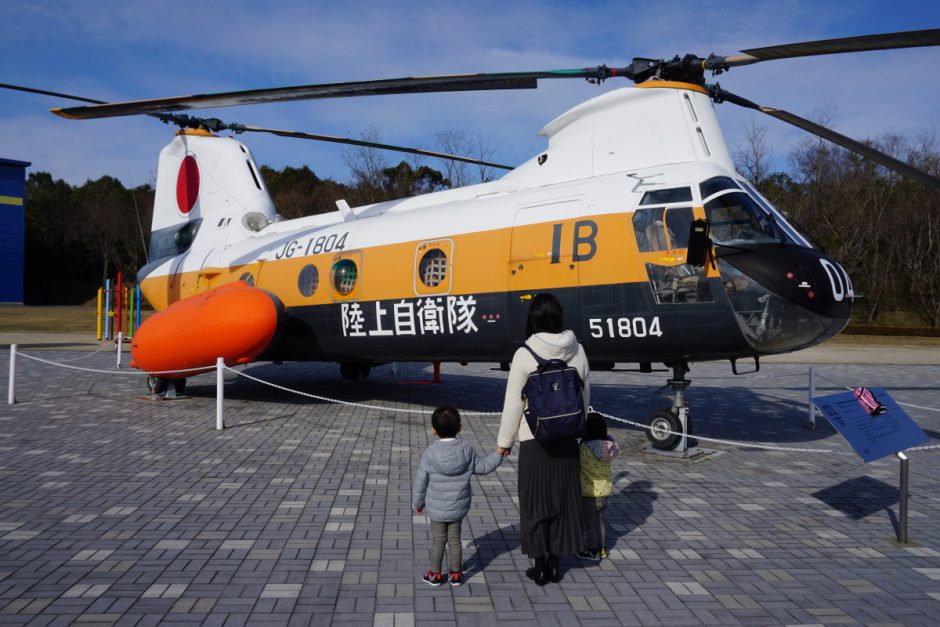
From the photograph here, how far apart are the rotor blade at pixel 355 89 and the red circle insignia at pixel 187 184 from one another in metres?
5.60

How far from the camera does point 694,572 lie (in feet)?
15.7

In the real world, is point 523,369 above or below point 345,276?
below

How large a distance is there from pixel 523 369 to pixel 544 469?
0.71m

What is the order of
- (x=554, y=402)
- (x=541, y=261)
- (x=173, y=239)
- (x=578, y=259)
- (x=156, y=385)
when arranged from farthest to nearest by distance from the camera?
(x=173, y=239) < (x=156, y=385) < (x=541, y=261) < (x=578, y=259) < (x=554, y=402)

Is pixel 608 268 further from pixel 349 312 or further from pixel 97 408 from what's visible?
pixel 97 408

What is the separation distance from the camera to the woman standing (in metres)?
4.39

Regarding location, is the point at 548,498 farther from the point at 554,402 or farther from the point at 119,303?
the point at 119,303

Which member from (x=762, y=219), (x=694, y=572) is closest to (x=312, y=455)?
(x=694, y=572)

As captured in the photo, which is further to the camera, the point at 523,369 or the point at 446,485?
the point at 523,369

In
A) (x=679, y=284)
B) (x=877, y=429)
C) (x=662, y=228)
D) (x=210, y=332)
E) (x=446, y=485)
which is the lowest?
(x=446, y=485)

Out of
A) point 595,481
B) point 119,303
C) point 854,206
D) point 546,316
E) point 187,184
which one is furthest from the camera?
point 854,206

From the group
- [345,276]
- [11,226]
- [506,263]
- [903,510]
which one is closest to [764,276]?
[903,510]

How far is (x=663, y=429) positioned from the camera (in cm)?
852

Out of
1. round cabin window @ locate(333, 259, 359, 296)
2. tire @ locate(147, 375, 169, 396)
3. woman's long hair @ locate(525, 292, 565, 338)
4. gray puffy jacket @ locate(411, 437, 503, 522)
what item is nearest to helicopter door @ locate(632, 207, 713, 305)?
woman's long hair @ locate(525, 292, 565, 338)
